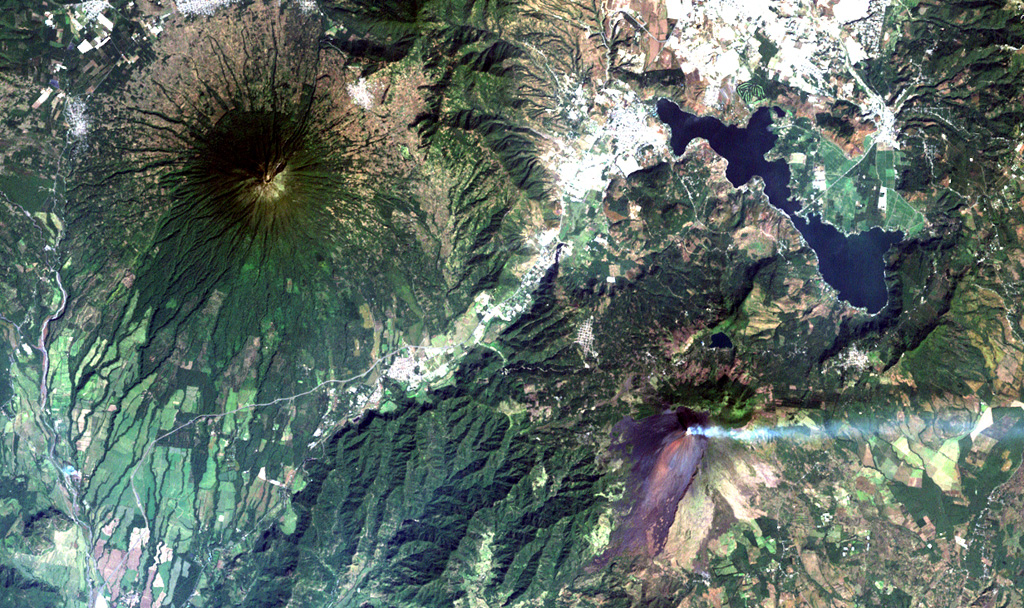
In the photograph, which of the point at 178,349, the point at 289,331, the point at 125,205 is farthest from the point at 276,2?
the point at 178,349

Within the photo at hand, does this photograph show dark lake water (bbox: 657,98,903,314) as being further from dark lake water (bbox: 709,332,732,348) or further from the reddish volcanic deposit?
the reddish volcanic deposit

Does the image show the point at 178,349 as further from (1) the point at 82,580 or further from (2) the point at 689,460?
(2) the point at 689,460

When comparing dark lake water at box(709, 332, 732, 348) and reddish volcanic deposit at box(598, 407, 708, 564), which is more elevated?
dark lake water at box(709, 332, 732, 348)

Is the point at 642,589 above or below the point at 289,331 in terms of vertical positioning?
below

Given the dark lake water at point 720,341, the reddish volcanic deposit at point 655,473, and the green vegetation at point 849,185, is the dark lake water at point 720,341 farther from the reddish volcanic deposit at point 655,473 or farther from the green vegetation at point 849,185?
the green vegetation at point 849,185

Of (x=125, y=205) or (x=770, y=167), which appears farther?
(x=770, y=167)

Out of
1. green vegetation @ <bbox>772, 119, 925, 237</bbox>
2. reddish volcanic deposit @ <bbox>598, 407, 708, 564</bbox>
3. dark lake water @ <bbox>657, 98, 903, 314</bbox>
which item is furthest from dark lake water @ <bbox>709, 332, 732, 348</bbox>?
green vegetation @ <bbox>772, 119, 925, 237</bbox>
